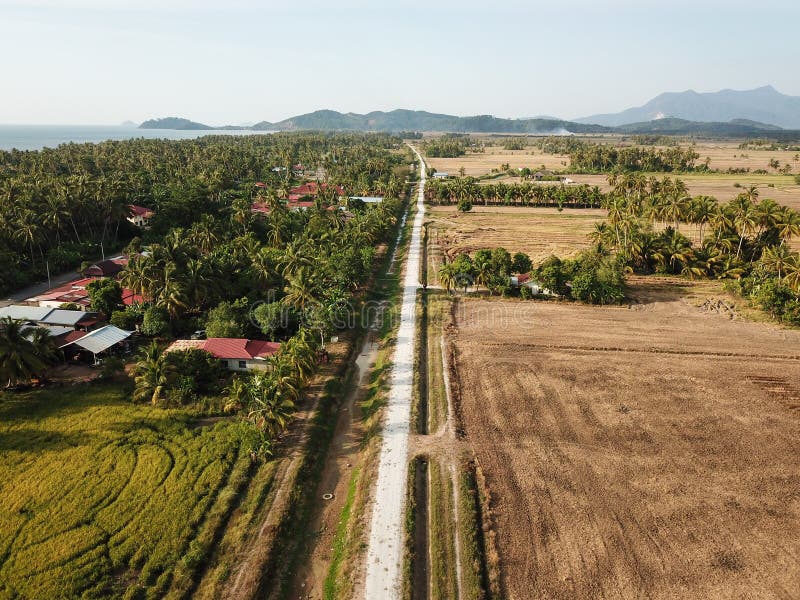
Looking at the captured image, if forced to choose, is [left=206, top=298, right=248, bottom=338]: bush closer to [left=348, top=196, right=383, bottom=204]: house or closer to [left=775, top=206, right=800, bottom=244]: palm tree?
[left=775, top=206, right=800, bottom=244]: palm tree

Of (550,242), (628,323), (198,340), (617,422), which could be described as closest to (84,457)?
(198,340)

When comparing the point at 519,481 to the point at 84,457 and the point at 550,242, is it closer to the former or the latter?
the point at 84,457

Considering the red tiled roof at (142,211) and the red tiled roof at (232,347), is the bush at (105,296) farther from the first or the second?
the red tiled roof at (142,211)

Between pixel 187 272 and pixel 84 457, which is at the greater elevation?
pixel 187 272

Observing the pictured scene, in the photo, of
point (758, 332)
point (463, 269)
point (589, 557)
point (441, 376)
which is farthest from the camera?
point (463, 269)

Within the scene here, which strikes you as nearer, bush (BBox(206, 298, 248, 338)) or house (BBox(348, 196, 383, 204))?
bush (BBox(206, 298, 248, 338))

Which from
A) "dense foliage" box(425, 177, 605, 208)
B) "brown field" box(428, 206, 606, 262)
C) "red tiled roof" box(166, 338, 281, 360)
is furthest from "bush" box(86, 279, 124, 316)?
"dense foliage" box(425, 177, 605, 208)
